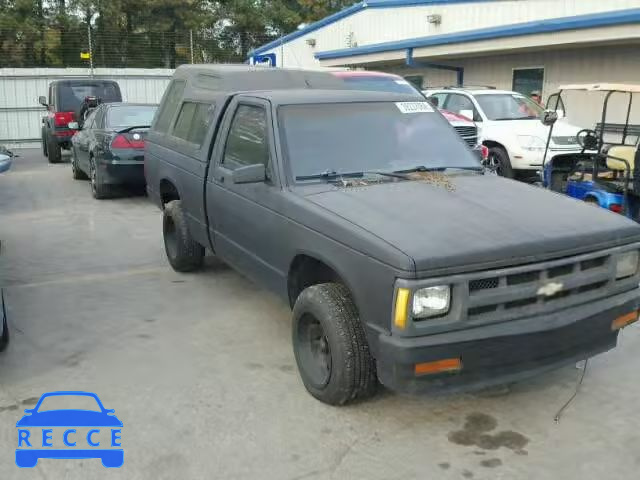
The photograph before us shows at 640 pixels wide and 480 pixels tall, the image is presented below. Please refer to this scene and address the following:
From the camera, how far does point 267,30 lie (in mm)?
36344

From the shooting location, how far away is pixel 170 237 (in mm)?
6508

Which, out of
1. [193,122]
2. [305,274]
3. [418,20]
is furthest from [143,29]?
[305,274]

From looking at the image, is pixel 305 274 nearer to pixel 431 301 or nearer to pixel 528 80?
pixel 431 301

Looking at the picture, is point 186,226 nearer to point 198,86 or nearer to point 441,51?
point 198,86

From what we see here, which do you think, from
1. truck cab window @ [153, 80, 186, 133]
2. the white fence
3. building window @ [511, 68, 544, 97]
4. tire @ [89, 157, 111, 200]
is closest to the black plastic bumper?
tire @ [89, 157, 111, 200]

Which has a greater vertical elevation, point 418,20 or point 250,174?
point 418,20

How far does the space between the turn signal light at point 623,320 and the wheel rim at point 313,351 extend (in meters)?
1.62

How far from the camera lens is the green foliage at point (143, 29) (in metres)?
26.4

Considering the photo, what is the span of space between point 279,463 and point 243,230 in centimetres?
190

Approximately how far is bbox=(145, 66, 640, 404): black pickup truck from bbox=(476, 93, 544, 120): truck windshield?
7.15 metres

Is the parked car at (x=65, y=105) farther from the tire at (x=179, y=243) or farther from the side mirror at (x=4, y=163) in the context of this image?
the side mirror at (x=4, y=163)

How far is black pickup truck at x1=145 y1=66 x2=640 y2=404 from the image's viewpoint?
320 centimetres

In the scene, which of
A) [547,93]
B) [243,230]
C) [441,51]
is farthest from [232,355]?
[441,51]

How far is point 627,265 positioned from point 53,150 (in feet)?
47.6
